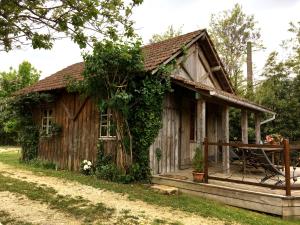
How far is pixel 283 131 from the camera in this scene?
16938 millimetres

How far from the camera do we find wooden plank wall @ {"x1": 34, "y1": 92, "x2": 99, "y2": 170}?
11.2 metres

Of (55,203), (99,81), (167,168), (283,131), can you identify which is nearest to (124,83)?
(99,81)

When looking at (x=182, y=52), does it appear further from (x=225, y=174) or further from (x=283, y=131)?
(x=283, y=131)

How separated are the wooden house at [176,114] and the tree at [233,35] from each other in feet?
35.3

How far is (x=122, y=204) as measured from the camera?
6.75m

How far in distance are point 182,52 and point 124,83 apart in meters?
2.72

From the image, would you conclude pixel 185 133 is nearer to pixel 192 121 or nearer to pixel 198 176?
pixel 192 121

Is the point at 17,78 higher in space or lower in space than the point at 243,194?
higher

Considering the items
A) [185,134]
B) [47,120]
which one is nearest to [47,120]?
[47,120]

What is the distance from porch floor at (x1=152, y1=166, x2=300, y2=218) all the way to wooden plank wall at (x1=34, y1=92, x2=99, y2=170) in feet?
10.9

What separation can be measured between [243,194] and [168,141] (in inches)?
142

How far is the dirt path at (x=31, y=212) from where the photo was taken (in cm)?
539

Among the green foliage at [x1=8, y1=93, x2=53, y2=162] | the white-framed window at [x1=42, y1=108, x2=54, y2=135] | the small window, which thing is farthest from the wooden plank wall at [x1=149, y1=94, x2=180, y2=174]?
the green foliage at [x1=8, y1=93, x2=53, y2=162]

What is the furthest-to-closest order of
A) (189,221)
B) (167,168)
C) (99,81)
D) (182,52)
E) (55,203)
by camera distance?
1. (182,52)
2. (167,168)
3. (99,81)
4. (55,203)
5. (189,221)
